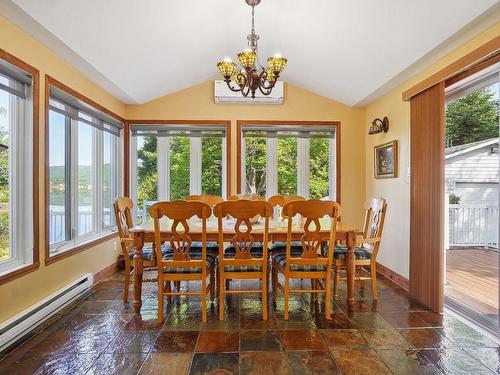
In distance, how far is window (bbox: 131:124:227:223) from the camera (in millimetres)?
4641

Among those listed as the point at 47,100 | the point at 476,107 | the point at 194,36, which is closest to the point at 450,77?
the point at 476,107

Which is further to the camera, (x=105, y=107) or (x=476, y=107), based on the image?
(x=105, y=107)

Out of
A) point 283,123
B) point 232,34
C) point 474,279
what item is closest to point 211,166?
point 283,123

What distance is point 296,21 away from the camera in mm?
2973

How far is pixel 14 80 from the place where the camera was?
2.42m

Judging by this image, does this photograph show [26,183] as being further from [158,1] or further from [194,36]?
[194,36]

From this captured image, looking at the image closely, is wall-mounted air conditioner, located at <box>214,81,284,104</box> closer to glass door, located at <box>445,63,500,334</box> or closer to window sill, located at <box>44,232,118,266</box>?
glass door, located at <box>445,63,500,334</box>

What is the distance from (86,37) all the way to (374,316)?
3350 millimetres

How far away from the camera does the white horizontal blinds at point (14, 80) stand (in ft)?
7.45

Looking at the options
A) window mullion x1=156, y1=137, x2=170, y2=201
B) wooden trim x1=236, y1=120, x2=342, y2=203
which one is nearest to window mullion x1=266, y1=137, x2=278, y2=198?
wooden trim x1=236, y1=120, x2=342, y2=203

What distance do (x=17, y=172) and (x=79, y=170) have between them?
97cm

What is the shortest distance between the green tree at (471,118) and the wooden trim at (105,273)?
4.35m

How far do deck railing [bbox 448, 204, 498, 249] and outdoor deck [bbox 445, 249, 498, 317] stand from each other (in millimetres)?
197

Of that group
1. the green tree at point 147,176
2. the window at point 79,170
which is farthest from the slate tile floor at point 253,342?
the green tree at point 147,176
